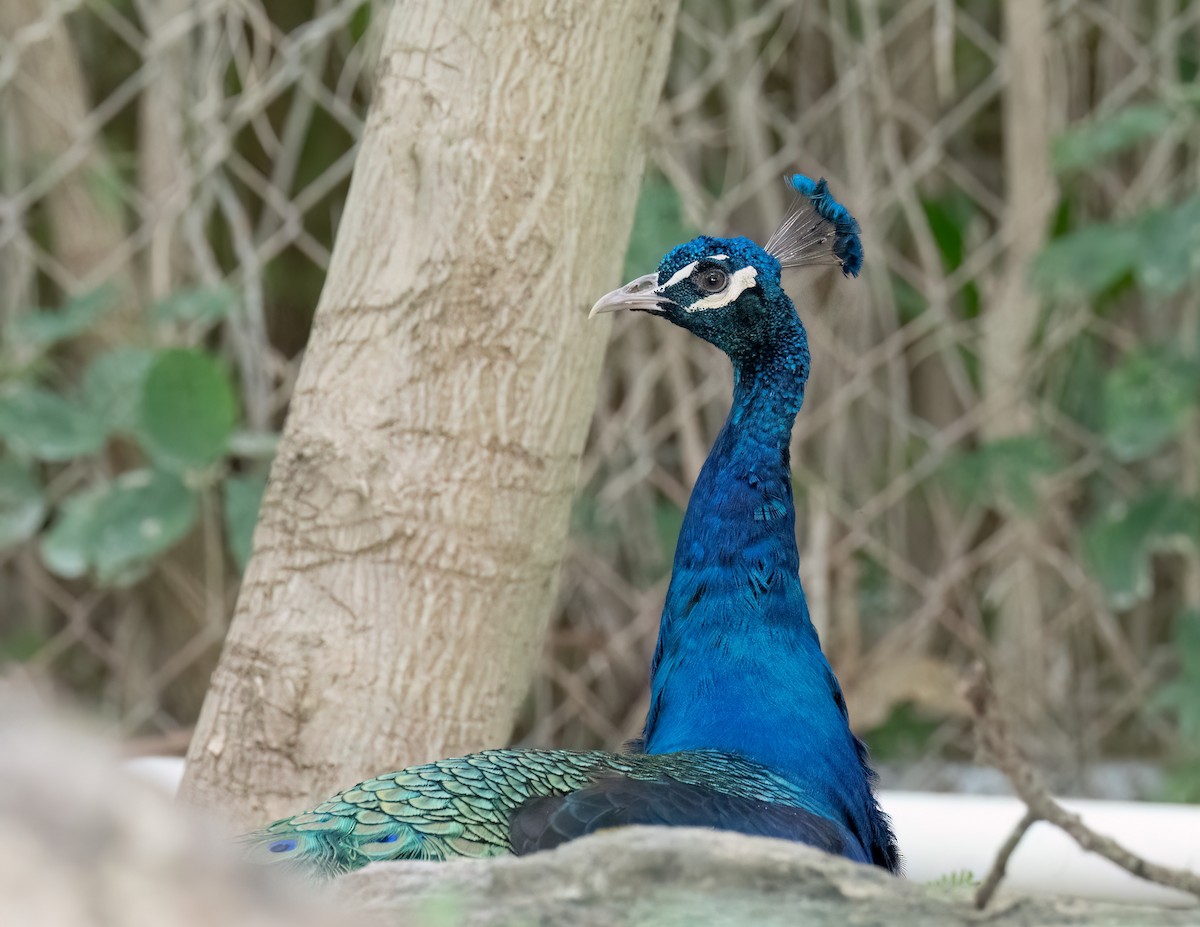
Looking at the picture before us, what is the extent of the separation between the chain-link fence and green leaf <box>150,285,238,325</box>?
10 cm

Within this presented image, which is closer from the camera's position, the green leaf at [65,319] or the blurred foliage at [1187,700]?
the blurred foliage at [1187,700]

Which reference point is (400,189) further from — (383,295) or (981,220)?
(981,220)

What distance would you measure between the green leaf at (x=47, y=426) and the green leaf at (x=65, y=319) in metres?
0.09

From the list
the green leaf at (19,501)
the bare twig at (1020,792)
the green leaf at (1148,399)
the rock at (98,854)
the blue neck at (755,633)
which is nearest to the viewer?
the rock at (98,854)

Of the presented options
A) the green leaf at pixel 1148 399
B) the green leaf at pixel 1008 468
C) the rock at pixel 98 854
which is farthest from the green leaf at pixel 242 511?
the rock at pixel 98 854

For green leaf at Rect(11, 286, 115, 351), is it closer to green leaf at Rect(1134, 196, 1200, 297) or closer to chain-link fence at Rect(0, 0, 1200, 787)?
chain-link fence at Rect(0, 0, 1200, 787)

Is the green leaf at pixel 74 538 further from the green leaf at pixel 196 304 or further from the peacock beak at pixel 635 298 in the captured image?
the peacock beak at pixel 635 298

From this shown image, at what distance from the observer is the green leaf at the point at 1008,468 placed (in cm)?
236

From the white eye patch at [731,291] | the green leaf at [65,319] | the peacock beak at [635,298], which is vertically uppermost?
the white eye patch at [731,291]

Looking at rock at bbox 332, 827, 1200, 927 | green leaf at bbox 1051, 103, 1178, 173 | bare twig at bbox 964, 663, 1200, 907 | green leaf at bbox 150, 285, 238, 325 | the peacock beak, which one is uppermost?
green leaf at bbox 1051, 103, 1178, 173

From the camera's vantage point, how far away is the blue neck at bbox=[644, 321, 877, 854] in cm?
137

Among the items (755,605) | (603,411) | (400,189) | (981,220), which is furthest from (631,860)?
(981,220)

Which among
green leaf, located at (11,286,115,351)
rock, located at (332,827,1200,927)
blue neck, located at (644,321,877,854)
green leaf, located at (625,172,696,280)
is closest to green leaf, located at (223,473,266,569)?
green leaf, located at (11,286,115,351)

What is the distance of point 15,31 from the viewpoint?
2.51 meters
